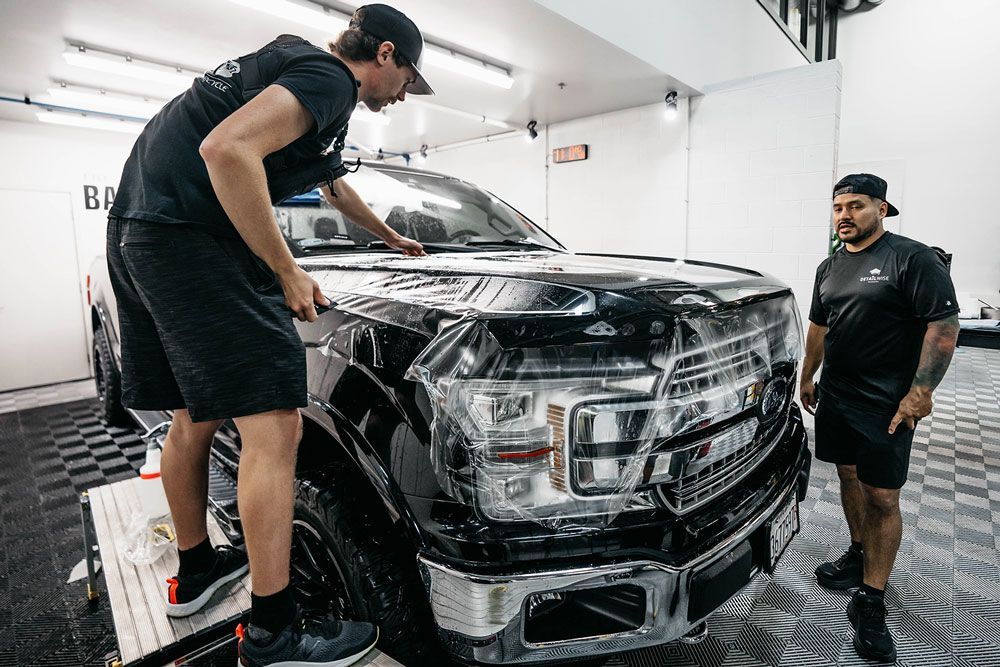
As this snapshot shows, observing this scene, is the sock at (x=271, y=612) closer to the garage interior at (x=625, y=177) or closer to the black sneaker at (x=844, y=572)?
the garage interior at (x=625, y=177)

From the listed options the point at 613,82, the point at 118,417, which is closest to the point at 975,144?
the point at 613,82

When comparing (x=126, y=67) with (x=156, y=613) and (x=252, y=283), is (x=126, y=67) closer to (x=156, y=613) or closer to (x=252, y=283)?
→ (x=252, y=283)

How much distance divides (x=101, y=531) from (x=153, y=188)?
4.27ft

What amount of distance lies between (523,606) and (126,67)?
17.0 ft

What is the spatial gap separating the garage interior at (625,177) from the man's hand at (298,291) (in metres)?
0.79

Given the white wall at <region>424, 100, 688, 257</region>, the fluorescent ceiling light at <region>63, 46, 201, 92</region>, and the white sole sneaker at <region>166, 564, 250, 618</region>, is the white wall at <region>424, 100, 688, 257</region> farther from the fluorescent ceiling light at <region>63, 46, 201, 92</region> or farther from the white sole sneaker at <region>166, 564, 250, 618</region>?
the white sole sneaker at <region>166, 564, 250, 618</region>

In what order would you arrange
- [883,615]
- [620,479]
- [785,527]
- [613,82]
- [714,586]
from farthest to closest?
[613,82] → [883,615] → [785,527] → [714,586] → [620,479]

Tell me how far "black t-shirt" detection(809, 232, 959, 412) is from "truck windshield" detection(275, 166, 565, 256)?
3.80 feet

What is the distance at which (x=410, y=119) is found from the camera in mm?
6766

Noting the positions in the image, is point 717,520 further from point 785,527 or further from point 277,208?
point 277,208

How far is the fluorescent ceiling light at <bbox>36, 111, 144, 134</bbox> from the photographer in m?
5.23

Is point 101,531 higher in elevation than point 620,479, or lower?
lower

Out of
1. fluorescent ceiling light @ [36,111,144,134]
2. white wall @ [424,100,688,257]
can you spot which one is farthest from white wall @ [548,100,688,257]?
fluorescent ceiling light @ [36,111,144,134]

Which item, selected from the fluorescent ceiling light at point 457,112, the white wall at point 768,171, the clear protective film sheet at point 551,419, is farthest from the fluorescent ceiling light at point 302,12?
the white wall at point 768,171
